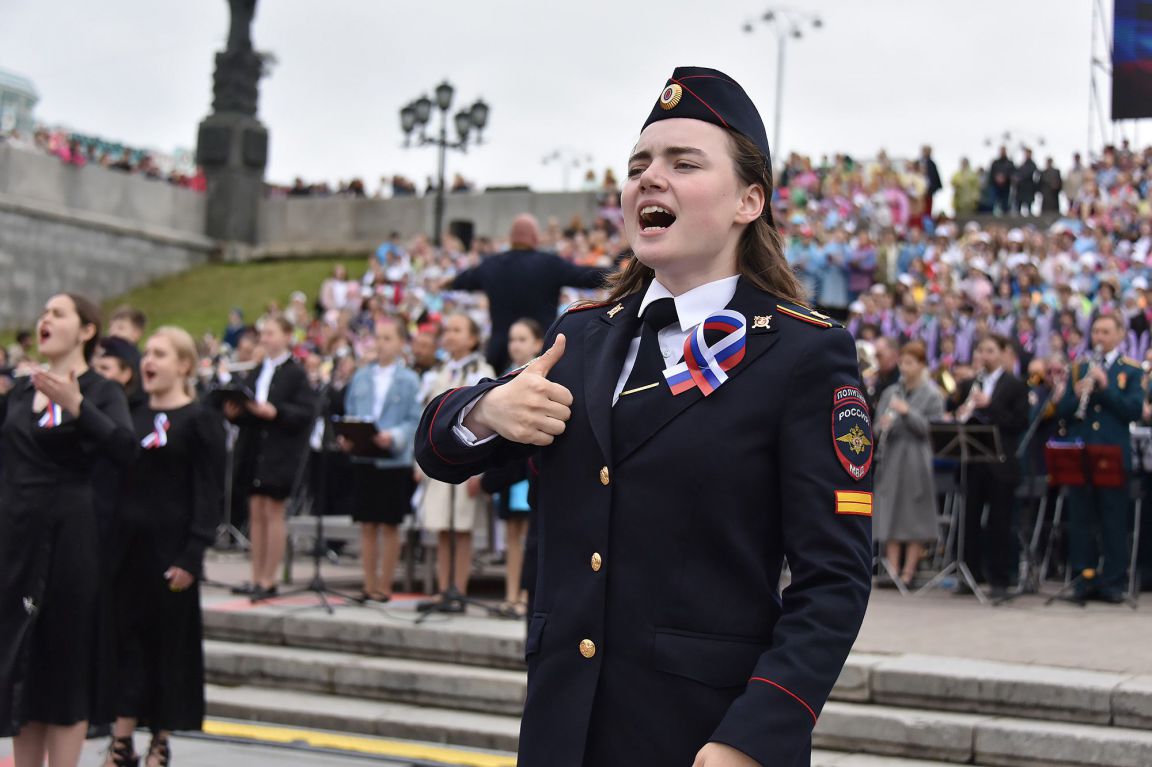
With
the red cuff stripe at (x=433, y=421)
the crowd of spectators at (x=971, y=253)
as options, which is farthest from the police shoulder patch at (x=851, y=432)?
the crowd of spectators at (x=971, y=253)

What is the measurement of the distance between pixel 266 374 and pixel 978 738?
22.4ft

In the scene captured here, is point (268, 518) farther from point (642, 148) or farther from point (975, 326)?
point (975, 326)

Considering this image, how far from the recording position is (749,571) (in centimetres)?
247

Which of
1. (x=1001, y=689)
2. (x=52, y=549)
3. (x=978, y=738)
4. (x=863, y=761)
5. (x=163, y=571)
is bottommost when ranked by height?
(x=863, y=761)

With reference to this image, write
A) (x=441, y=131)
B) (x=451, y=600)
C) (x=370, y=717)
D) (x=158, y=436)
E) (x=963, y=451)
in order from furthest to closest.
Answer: (x=441, y=131)
(x=963, y=451)
(x=451, y=600)
(x=370, y=717)
(x=158, y=436)

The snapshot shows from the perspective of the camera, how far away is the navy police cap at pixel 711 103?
2627mm

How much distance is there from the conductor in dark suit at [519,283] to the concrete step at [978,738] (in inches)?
148

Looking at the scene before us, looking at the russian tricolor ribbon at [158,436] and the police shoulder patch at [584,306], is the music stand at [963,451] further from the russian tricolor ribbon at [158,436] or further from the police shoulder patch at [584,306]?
the police shoulder patch at [584,306]

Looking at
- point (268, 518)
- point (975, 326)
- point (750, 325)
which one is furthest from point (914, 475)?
point (750, 325)

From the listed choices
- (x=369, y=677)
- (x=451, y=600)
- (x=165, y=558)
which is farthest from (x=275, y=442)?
(x=165, y=558)

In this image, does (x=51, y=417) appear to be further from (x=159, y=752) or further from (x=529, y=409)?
(x=529, y=409)

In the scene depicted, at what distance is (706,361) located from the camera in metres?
2.53

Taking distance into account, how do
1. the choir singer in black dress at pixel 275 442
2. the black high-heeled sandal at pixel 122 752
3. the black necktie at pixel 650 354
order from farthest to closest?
1. the choir singer in black dress at pixel 275 442
2. the black high-heeled sandal at pixel 122 752
3. the black necktie at pixel 650 354

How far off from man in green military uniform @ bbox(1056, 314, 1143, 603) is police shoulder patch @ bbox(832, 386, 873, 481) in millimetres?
8495
